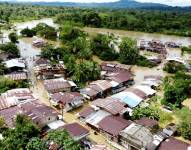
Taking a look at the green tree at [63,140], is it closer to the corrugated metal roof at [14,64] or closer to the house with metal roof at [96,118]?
the house with metal roof at [96,118]

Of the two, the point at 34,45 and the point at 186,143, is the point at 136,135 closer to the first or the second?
the point at 186,143

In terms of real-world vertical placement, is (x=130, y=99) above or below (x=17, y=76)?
below

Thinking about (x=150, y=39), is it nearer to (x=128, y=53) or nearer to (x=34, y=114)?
(x=128, y=53)

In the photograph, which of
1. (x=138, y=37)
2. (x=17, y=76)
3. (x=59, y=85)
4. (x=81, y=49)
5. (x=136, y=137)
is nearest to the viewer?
(x=136, y=137)

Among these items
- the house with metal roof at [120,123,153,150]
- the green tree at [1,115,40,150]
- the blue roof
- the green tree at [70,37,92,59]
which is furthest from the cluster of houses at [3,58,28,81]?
the house with metal roof at [120,123,153,150]

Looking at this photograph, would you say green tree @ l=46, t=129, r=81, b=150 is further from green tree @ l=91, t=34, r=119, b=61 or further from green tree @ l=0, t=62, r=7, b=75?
green tree @ l=91, t=34, r=119, b=61

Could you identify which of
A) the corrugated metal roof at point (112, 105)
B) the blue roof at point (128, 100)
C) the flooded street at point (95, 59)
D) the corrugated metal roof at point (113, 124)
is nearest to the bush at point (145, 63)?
the flooded street at point (95, 59)

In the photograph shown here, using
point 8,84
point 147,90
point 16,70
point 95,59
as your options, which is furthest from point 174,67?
point 8,84
